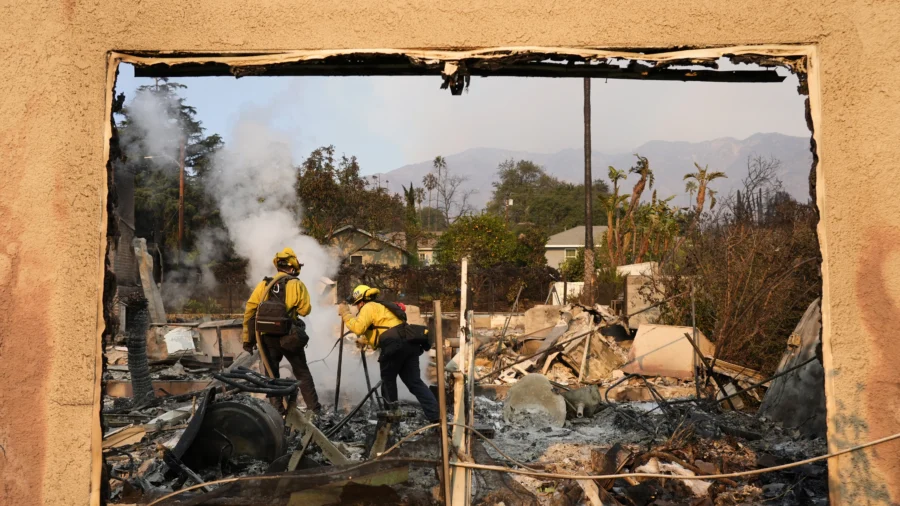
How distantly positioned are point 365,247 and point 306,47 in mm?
30197

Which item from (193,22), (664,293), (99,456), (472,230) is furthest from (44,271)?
(472,230)

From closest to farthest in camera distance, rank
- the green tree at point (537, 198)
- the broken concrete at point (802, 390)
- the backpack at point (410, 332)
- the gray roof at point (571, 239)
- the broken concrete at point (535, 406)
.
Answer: the broken concrete at point (802, 390) < the backpack at point (410, 332) < the broken concrete at point (535, 406) < the gray roof at point (571, 239) < the green tree at point (537, 198)

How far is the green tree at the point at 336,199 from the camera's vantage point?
29422 mm

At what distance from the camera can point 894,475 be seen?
10.7 ft

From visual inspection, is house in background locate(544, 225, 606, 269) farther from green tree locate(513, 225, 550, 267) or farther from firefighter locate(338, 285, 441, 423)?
firefighter locate(338, 285, 441, 423)

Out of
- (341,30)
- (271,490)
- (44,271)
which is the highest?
(341,30)

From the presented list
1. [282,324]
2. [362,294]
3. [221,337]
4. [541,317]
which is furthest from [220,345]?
[541,317]

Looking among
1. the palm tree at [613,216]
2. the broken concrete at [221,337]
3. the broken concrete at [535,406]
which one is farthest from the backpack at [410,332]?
the palm tree at [613,216]

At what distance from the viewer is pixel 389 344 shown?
707 centimetres

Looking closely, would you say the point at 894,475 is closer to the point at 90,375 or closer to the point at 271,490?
the point at 271,490

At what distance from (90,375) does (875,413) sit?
3.81m

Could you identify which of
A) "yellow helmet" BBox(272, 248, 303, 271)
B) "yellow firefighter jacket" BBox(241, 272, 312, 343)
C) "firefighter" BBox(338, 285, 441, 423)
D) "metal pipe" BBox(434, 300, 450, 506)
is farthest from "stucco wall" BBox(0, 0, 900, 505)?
"yellow helmet" BBox(272, 248, 303, 271)

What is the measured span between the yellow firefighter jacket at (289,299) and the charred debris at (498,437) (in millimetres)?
794

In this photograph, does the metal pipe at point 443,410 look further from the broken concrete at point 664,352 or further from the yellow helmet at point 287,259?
the broken concrete at point 664,352
